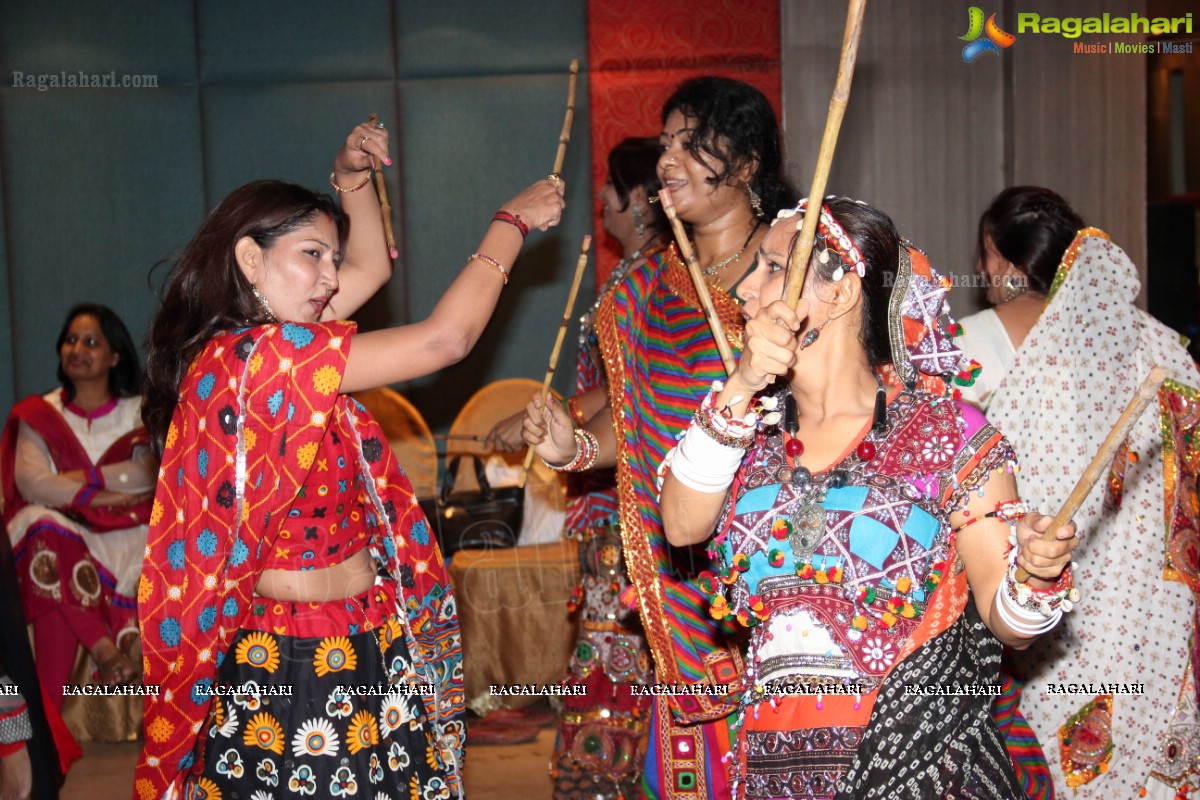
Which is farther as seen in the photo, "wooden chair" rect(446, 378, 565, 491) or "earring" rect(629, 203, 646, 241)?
"wooden chair" rect(446, 378, 565, 491)

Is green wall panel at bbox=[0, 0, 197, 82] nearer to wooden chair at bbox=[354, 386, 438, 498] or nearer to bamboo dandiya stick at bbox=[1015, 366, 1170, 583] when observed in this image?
wooden chair at bbox=[354, 386, 438, 498]

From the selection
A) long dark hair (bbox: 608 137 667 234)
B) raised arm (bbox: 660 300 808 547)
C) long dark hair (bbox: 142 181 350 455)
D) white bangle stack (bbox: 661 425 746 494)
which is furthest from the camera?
long dark hair (bbox: 608 137 667 234)

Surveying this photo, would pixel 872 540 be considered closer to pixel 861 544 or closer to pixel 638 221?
pixel 861 544

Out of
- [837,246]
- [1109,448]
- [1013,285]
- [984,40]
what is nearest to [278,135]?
[984,40]

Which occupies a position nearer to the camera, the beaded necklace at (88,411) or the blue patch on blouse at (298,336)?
the blue patch on blouse at (298,336)

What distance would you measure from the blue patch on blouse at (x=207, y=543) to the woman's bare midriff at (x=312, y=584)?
116 mm

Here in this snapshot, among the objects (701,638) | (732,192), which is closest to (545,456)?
(701,638)

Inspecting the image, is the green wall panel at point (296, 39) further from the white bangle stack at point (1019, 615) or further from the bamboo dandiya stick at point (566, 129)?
the white bangle stack at point (1019, 615)

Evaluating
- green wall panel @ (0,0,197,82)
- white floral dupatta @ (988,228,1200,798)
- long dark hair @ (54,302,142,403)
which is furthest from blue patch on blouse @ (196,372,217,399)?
green wall panel @ (0,0,197,82)

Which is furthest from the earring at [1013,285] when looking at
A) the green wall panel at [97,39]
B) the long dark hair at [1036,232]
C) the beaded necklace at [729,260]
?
the green wall panel at [97,39]

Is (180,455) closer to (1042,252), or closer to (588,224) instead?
(1042,252)

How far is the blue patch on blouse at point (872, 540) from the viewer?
1632mm

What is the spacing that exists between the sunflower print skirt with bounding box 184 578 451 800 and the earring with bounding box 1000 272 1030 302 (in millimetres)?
2003

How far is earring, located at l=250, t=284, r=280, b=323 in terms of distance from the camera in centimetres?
200
